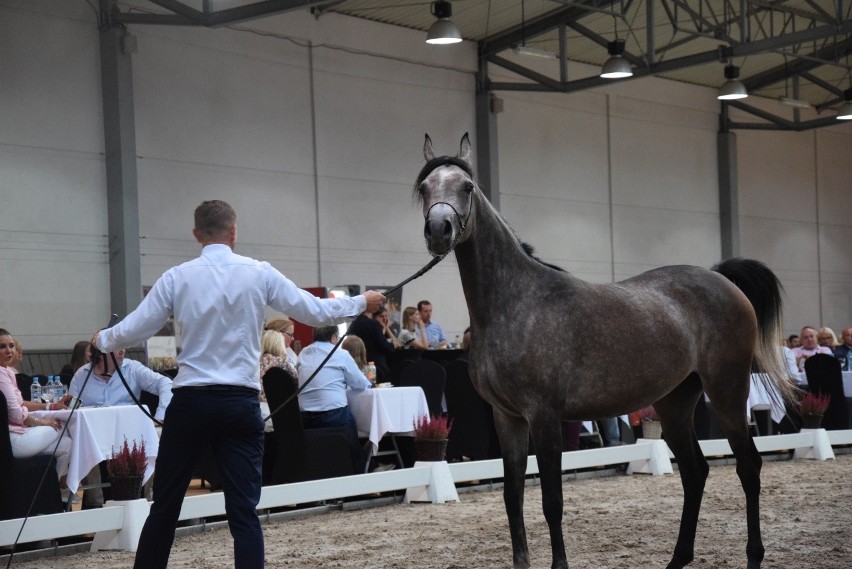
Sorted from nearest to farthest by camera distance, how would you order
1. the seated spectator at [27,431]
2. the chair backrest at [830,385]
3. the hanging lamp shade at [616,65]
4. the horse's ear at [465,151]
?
the horse's ear at [465,151]
the seated spectator at [27,431]
the chair backrest at [830,385]
the hanging lamp shade at [616,65]

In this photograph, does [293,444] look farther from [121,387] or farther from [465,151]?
[465,151]

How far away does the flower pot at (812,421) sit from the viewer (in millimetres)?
10891

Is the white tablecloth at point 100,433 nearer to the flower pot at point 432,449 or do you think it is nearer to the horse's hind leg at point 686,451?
the flower pot at point 432,449

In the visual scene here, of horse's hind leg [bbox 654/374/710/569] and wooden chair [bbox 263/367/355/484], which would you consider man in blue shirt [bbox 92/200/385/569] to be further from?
wooden chair [bbox 263/367/355/484]

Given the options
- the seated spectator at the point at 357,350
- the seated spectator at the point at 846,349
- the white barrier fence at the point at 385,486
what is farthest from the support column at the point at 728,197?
the seated spectator at the point at 357,350

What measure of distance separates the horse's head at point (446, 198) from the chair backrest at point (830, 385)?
7.33 metres

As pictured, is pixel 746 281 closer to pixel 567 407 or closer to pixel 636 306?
pixel 636 306

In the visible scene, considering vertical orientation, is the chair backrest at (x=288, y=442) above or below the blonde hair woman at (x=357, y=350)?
below

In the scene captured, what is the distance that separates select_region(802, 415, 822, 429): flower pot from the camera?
1089cm

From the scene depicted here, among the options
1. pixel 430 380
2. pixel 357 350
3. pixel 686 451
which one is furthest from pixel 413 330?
pixel 686 451

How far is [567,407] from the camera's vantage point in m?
4.73

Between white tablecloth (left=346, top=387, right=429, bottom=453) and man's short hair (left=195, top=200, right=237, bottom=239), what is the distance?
445 cm

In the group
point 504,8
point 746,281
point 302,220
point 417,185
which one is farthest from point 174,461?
point 504,8

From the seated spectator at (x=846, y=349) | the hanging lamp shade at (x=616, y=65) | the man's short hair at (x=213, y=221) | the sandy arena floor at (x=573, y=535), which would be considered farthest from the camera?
the hanging lamp shade at (x=616, y=65)
